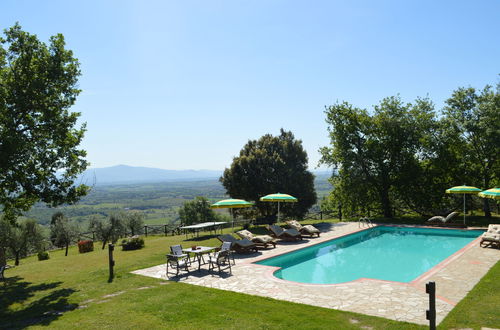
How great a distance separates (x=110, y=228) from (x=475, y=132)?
28.7m

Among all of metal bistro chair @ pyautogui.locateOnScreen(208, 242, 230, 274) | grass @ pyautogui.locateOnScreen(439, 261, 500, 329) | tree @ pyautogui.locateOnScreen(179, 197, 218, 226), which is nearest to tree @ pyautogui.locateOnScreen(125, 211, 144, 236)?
metal bistro chair @ pyautogui.locateOnScreen(208, 242, 230, 274)

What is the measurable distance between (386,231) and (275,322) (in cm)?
1859

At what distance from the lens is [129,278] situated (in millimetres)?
11969

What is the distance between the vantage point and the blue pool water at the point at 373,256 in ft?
43.7

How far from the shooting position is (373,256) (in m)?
16.7

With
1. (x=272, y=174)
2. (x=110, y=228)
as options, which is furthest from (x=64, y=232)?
(x=272, y=174)

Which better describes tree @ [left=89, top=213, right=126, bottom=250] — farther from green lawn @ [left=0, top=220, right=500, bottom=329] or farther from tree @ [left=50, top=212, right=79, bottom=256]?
green lawn @ [left=0, top=220, right=500, bottom=329]

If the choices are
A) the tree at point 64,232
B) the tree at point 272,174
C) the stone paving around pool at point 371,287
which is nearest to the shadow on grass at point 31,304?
the stone paving around pool at point 371,287

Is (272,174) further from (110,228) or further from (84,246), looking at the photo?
(84,246)

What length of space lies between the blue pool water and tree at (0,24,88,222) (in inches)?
370

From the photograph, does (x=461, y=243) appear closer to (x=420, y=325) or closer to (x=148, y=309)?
(x=420, y=325)

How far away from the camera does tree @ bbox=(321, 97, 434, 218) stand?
88.0ft

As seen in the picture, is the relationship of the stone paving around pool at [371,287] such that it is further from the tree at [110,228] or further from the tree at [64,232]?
the tree at [64,232]

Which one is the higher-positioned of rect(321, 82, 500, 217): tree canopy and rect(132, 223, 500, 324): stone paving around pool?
rect(321, 82, 500, 217): tree canopy
